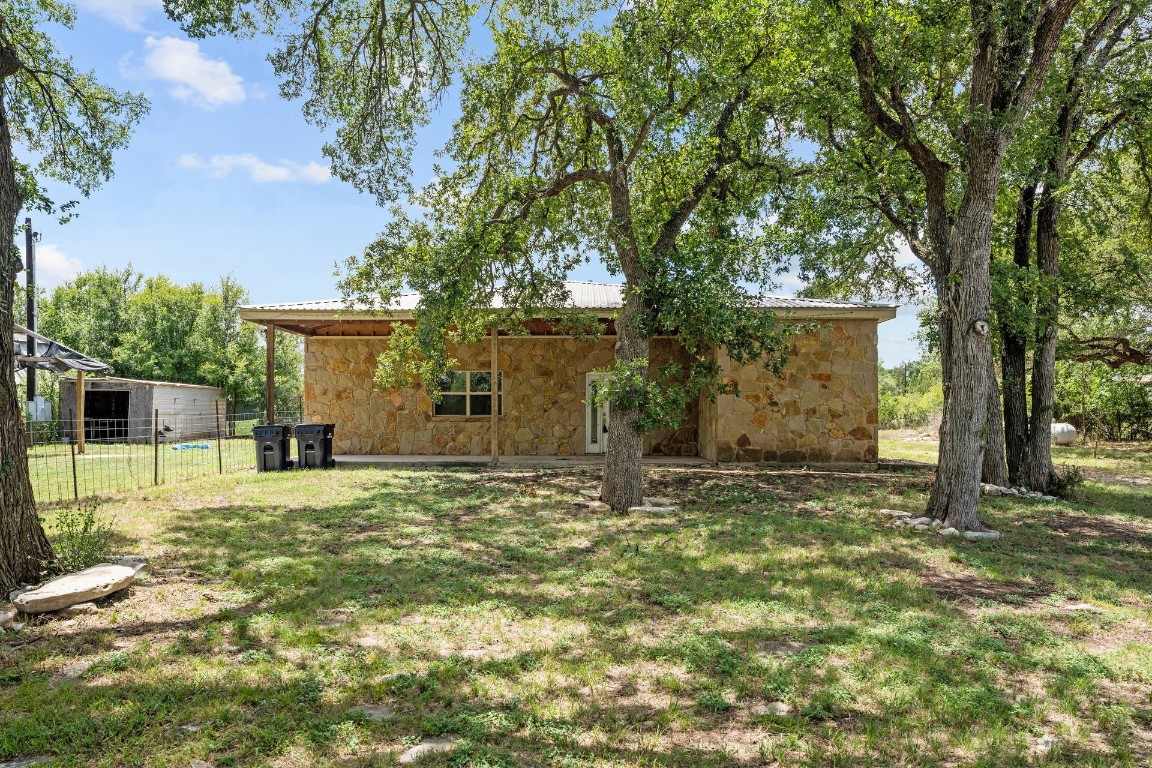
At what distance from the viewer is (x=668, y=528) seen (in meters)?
7.78

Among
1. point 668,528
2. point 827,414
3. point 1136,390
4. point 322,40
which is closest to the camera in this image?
point 668,528

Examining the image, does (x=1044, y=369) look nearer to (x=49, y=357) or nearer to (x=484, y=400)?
(x=484, y=400)

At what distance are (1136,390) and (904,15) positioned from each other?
18774 millimetres

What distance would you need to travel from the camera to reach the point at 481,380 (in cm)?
1512

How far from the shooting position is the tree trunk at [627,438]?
352 inches

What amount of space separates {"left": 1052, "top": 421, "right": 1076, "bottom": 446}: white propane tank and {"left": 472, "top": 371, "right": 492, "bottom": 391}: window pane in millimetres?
17668

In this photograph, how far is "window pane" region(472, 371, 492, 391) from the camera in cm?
1512

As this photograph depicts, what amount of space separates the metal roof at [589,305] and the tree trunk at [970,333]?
4.25 m

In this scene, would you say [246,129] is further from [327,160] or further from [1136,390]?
[1136,390]

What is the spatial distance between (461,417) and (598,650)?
11.5m

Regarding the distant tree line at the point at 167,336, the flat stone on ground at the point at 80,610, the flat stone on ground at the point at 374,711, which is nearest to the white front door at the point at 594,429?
the flat stone on ground at the point at 80,610

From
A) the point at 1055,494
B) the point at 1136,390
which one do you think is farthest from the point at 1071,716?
the point at 1136,390

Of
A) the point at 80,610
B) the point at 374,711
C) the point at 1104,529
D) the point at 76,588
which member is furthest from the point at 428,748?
the point at 1104,529

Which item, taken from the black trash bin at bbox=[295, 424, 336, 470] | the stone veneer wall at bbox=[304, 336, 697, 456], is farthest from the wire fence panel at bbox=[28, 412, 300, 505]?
the stone veneer wall at bbox=[304, 336, 697, 456]
